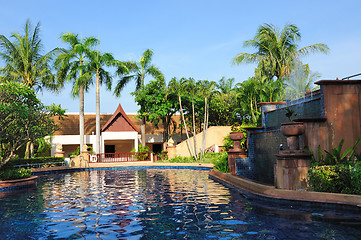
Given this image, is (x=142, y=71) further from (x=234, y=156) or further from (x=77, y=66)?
(x=234, y=156)

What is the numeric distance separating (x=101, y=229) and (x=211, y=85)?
2388 cm

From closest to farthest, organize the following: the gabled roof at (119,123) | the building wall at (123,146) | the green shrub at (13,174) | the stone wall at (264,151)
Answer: the stone wall at (264,151) < the green shrub at (13,174) < the gabled roof at (119,123) < the building wall at (123,146)

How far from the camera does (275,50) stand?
27.7 metres

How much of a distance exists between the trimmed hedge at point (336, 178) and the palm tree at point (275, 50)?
1991 cm

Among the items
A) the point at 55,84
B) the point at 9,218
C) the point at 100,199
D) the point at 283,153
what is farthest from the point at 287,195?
the point at 55,84

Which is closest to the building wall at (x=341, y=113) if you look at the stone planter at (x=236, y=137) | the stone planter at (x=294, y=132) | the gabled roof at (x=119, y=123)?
the stone planter at (x=294, y=132)

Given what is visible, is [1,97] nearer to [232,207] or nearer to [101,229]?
[101,229]

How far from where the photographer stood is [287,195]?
8961 millimetres

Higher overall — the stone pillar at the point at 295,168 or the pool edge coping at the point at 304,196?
the stone pillar at the point at 295,168

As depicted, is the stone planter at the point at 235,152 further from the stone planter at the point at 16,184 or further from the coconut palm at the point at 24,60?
the coconut palm at the point at 24,60

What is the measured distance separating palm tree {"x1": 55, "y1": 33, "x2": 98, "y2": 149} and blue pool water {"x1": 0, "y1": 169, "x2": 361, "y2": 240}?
67.6 feet

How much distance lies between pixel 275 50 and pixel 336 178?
69.3ft

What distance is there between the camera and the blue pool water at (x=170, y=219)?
6252 mm

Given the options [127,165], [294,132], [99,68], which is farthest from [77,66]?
[294,132]
